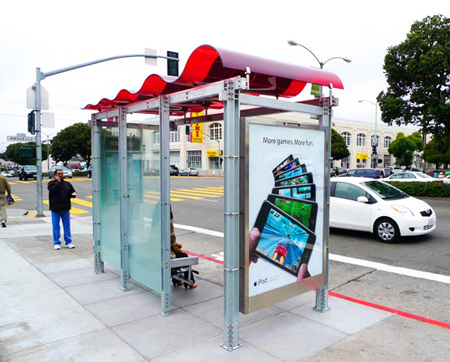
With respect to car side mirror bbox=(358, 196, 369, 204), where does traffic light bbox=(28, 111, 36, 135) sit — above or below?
above

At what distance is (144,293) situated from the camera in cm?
579

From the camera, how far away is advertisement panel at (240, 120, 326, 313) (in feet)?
13.5

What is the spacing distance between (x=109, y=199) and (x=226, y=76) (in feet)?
9.44

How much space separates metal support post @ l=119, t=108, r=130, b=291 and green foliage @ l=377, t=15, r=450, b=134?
18532mm

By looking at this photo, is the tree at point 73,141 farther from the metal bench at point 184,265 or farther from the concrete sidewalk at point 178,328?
the metal bench at point 184,265

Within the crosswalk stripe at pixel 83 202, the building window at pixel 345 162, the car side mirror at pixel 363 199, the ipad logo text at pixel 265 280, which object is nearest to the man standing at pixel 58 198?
the ipad logo text at pixel 265 280

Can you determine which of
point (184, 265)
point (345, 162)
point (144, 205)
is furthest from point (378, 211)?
point (345, 162)

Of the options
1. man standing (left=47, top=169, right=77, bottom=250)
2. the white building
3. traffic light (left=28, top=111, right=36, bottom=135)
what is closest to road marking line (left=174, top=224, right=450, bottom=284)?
man standing (left=47, top=169, right=77, bottom=250)

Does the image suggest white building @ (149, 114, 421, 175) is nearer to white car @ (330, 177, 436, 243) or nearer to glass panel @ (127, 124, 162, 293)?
white car @ (330, 177, 436, 243)

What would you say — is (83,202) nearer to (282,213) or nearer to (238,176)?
(282,213)

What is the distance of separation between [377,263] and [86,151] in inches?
2212

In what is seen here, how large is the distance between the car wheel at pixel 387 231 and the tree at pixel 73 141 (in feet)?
175

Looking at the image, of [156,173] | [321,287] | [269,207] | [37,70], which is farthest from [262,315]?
[37,70]

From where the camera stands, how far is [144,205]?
5.45 meters
